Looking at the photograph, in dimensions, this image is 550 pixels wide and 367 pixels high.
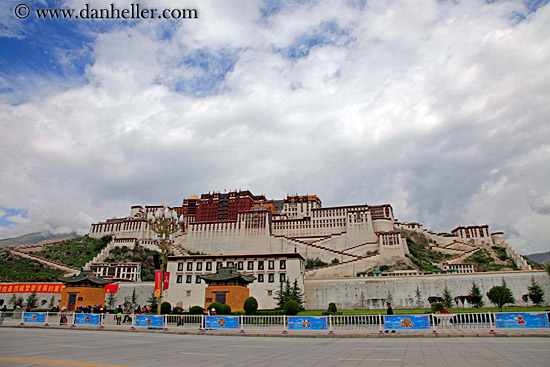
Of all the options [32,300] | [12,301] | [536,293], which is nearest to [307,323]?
[536,293]

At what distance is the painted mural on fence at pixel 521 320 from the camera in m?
16.5

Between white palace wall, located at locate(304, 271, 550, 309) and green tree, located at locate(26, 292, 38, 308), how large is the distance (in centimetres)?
3744

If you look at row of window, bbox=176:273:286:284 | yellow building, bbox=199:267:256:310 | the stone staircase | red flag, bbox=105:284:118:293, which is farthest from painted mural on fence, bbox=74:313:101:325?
the stone staircase

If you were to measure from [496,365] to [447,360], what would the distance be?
1278 millimetres

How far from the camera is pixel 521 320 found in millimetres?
16719

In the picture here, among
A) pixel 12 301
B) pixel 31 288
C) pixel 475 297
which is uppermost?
pixel 31 288

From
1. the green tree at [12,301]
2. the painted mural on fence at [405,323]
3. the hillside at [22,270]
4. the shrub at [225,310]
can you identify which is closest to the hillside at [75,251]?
the hillside at [22,270]

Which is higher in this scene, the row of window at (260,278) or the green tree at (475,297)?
the row of window at (260,278)

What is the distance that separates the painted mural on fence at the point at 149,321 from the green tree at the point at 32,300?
122 ft

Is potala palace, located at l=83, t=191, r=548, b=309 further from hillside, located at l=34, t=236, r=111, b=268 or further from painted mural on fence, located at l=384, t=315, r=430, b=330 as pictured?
painted mural on fence, located at l=384, t=315, r=430, b=330

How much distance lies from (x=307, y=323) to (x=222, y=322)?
5.14m

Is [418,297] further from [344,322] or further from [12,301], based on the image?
[12,301]

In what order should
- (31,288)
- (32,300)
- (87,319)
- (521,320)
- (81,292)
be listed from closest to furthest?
1. (521,320)
2. (87,319)
3. (81,292)
4. (32,300)
5. (31,288)

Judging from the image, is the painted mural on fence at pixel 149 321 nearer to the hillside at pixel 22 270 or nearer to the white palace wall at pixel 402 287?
the white palace wall at pixel 402 287
